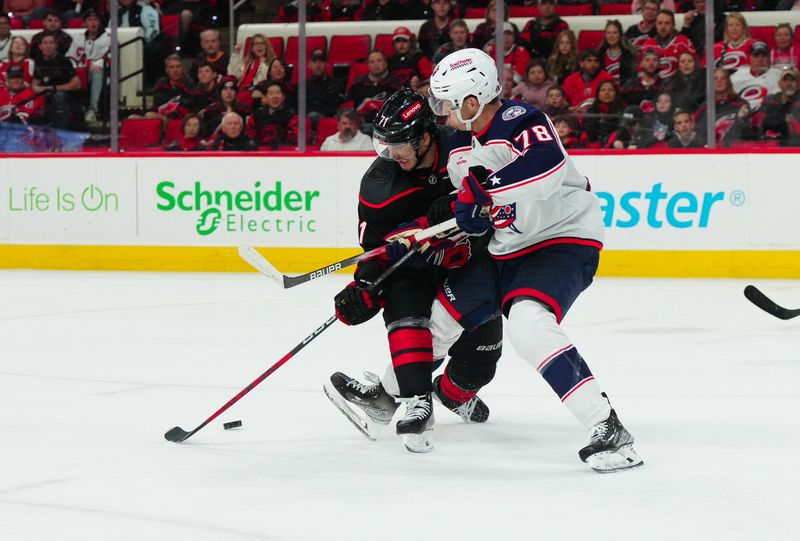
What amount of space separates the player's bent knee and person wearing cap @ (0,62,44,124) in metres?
6.75

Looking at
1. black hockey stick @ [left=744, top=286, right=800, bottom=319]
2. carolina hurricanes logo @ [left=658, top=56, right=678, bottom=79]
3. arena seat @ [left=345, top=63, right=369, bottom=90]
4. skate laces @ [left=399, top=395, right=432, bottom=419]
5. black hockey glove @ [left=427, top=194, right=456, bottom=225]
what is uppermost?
carolina hurricanes logo @ [left=658, top=56, right=678, bottom=79]

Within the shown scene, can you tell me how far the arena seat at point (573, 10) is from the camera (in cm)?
825

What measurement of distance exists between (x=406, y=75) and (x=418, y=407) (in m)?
5.32

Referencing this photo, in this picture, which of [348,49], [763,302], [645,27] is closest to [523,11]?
[645,27]

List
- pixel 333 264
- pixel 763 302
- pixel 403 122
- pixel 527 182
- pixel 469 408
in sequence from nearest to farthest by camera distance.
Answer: pixel 527 182, pixel 403 122, pixel 333 264, pixel 469 408, pixel 763 302

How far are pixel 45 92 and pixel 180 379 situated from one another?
528cm

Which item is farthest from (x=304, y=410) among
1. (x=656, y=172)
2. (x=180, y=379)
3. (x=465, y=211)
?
(x=656, y=172)

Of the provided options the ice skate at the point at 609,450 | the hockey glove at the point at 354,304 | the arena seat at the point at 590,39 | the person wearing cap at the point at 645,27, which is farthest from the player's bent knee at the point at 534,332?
the arena seat at the point at 590,39

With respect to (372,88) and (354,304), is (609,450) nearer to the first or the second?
(354,304)

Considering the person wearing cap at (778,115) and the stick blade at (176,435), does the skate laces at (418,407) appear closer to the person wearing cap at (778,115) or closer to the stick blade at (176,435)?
the stick blade at (176,435)

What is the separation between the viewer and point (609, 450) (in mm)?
2816

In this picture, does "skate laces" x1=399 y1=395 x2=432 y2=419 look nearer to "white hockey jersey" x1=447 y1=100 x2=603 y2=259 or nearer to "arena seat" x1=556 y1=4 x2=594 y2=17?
"white hockey jersey" x1=447 y1=100 x2=603 y2=259

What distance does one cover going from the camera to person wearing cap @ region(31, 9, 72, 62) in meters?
9.01

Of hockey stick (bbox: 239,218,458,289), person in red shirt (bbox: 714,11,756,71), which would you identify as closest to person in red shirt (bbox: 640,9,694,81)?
person in red shirt (bbox: 714,11,756,71)
